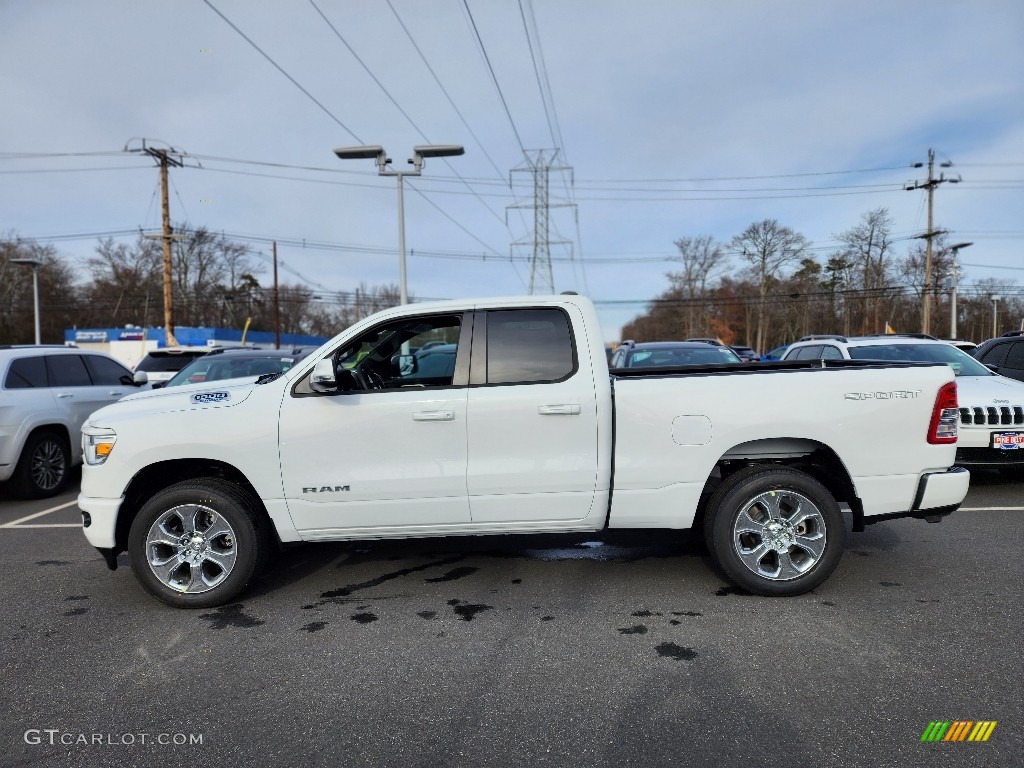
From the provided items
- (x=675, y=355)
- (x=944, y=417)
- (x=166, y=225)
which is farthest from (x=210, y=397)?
(x=166, y=225)

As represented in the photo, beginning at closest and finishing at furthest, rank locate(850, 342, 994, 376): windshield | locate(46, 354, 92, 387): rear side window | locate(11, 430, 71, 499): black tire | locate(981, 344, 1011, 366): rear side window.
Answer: locate(11, 430, 71, 499): black tire < locate(850, 342, 994, 376): windshield < locate(46, 354, 92, 387): rear side window < locate(981, 344, 1011, 366): rear side window

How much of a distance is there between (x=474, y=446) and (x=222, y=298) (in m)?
77.5

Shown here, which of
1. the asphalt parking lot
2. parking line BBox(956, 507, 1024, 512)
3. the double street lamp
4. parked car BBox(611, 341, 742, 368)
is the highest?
the double street lamp

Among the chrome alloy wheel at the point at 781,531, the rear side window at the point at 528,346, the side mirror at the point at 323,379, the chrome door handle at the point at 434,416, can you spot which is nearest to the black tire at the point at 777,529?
the chrome alloy wheel at the point at 781,531

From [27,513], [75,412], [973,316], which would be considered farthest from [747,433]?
[973,316]

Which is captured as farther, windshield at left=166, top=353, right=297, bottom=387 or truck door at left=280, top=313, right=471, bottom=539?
windshield at left=166, top=353, right=297, bottom=387

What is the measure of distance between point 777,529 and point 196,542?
149 inches

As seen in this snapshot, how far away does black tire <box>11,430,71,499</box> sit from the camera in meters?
7.80

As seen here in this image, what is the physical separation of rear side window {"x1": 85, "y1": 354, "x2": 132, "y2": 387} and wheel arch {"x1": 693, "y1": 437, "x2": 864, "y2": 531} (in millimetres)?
8558

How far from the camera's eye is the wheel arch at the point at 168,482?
4.29 meters

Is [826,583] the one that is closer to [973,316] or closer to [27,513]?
[27,513]

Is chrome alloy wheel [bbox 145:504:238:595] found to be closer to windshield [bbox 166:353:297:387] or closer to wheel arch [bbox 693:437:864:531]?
wheel arch [bbox 693:437:864:531]

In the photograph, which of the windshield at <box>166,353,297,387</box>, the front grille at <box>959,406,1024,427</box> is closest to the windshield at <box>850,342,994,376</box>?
the front grille at <box>959,406,1024,427</box>

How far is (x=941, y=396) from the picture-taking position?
13.7ft
